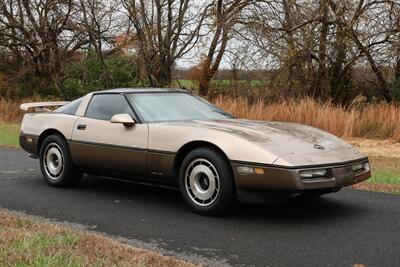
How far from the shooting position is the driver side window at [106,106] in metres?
6.83

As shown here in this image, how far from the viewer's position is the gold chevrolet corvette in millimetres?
5398

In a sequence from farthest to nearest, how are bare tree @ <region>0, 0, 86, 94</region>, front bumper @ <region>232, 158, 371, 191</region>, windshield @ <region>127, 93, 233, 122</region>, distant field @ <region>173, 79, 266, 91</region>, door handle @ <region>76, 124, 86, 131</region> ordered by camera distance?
bare tree @ <region>0, 0, 86, 94</region>
distant field @ <region>173, 79, 266, 91</region>
door handle @ <region>76, 124, 86, 131</region>
windshield @ <region>127, 93, 233, 122</region>
front bumper @ <region>232, 158, 371, 191</region>

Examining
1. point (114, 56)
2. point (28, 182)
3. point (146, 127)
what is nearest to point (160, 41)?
point (114, 56)

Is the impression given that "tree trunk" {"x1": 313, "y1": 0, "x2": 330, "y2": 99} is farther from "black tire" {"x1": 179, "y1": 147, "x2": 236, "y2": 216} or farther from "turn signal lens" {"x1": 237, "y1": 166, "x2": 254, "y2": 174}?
"turn signal lens" {"x1": 237, "y1": 166, "x2": 254, "y2": 174}

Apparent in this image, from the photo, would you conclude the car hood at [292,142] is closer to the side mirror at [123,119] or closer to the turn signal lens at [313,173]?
the turn signal lens at [313,173]

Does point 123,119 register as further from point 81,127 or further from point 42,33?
point 42,33

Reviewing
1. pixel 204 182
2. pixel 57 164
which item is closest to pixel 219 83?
pixel 57 164

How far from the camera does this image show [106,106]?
7066 millimetres

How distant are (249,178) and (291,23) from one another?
14.5 m

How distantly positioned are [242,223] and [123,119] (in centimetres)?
183

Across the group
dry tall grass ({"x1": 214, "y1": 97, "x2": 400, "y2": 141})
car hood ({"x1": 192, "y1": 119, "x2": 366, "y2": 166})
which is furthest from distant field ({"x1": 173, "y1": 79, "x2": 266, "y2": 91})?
car hood ({"x1": 192, "y1": 119, "x2": 366, "y2": 166})

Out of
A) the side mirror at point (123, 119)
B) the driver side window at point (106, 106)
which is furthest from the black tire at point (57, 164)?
the side mirror at point (123, 119)

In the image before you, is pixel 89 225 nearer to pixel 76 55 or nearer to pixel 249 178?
pixel 249 178

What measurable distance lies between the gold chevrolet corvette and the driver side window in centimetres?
2
